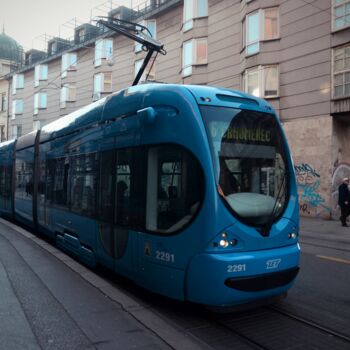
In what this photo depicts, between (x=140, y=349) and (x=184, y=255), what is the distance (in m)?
1.17

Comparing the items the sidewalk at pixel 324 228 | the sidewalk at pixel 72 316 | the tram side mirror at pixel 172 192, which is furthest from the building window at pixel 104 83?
the tram side mirror at pixel 172 192

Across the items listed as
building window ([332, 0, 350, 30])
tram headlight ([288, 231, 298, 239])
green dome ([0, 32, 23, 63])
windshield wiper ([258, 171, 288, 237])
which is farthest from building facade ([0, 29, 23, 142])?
tram headlight ([288, 231, 298, 239])

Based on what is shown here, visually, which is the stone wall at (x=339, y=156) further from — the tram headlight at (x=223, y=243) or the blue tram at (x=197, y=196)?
the tram headlight at (x=223, y=243)

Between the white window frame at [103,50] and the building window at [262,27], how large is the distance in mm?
15235

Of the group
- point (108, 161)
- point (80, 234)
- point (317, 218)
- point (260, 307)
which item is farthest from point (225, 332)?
point (317, 218)

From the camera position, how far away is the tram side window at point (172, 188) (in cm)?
477

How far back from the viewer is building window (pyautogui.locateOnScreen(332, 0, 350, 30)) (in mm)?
16906

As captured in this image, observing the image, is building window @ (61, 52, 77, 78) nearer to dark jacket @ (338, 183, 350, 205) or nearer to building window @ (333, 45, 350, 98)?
building window @ (333, 45, 350, 98)

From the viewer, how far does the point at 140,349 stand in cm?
390

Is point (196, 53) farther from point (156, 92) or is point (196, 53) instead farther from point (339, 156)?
point (156, 92)

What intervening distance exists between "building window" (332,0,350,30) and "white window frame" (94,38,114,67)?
19583 millimetres

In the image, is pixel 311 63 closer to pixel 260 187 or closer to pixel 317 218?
pixel 317 218

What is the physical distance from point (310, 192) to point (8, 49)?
55.7 metres

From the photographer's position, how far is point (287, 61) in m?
19.4
